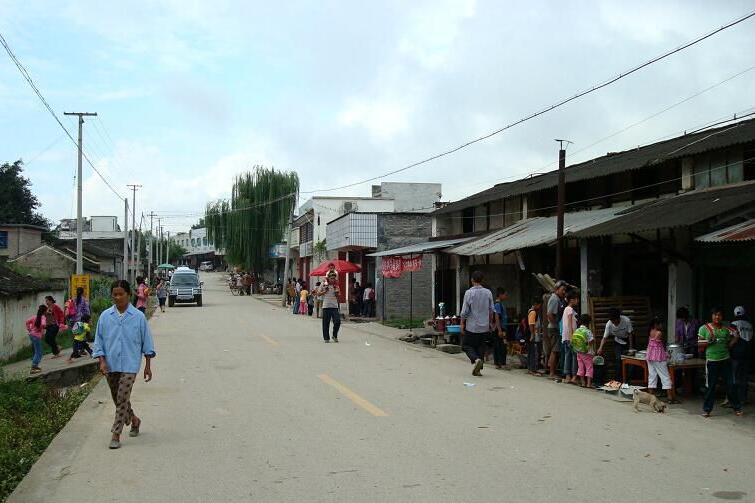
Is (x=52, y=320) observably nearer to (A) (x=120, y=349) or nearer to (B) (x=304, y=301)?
(A) (x=120, y=349)

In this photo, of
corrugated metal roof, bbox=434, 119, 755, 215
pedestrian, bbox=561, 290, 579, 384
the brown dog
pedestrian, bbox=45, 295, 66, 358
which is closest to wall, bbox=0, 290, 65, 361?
pedestrian, bbox=45, 295, 66, 358

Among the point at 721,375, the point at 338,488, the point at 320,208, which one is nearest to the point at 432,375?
the point at 721,375

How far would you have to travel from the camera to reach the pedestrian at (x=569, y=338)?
1302 centimetres

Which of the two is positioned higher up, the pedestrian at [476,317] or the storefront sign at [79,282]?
the storefront sign at [79,282]

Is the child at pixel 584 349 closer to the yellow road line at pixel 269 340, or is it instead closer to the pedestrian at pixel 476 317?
the pedestrian at pixel 476 317

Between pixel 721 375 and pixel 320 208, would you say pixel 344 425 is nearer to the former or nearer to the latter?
pixel 721 375

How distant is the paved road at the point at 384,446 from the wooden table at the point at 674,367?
3.07 feet

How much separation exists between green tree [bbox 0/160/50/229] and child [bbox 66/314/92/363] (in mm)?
40095

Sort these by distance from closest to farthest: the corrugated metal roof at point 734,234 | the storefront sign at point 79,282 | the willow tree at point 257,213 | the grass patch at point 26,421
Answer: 1. the grass patch at point 26,421
2. the corrugated metal roof at point 734,234
3. the storefront sign at point 79,282
4. the willow tree at point 257,213

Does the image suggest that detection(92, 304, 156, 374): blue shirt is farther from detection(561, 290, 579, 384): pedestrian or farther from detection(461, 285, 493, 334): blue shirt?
detection(561, 290, 579, 384): pedestrian

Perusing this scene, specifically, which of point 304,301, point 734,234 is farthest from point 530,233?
point 304,301

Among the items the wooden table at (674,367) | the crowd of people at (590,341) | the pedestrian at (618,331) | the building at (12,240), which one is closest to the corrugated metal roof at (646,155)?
the crowd of people at (590,341)

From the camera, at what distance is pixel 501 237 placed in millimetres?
18688

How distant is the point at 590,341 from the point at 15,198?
52.0 m
